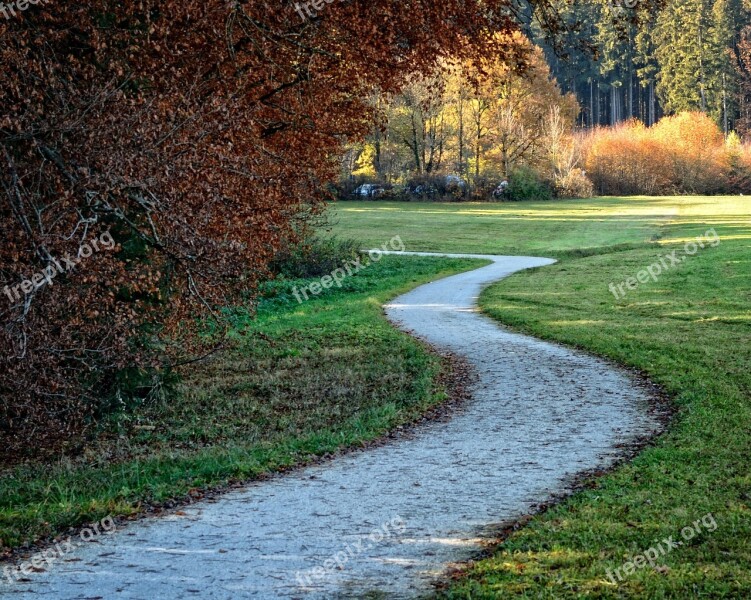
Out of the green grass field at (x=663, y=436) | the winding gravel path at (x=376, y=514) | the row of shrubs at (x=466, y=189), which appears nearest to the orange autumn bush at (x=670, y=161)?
the row of shrubs at (x=466, y=189)

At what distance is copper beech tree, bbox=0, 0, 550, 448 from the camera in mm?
7680

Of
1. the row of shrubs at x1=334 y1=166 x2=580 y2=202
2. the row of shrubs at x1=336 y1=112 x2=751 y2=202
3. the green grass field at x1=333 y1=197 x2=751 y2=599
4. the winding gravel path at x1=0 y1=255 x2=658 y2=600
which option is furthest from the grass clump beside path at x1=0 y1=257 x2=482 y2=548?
the row of shrubs at x1=336 y1=112 x2=751 y2=202

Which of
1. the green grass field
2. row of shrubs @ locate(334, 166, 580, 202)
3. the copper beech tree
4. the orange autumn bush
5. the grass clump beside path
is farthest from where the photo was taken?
the orange autumn bush

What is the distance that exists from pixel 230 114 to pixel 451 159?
60258 mm

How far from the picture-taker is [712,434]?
8.70 m

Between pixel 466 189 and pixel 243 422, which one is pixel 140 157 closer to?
pixel 243 422

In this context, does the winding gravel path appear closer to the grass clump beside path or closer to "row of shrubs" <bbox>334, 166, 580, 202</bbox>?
the grass clump beside path

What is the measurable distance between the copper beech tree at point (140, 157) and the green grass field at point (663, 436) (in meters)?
4.23

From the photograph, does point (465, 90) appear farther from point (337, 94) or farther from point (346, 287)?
point (337, 94)

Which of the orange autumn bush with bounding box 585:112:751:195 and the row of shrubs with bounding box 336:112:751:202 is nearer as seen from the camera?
the row of shrubs with bounding box 336:112:751:202

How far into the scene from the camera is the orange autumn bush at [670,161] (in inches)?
2756

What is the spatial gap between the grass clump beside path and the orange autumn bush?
5639 cm

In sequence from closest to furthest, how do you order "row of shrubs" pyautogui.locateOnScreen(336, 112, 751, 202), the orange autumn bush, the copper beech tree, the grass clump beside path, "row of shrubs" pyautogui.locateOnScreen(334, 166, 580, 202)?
1. the grass clump beside path
2. the copper beech tree
3. "row of shrubs" pyautogui.locateOnScreen(334, 166, 580, 202)
4. "row of shrubs" pyautogui.locateOnScreen(336, 112, 751, 202)
5. the orange autumn bush

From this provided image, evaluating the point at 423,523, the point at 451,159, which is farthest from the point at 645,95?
the point at 423,523
